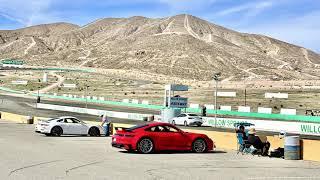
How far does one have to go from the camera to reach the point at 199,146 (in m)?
21.2

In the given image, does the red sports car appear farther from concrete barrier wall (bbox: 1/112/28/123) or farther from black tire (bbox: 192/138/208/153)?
concrete barrier wall (bbox: 1/112/28/123)

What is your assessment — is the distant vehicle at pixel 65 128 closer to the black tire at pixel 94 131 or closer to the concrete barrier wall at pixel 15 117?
the black tire at pixel 94 131

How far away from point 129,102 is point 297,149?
70.8 meters

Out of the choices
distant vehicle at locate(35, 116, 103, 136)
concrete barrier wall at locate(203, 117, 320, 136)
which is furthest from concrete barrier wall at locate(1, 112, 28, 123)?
concrete barrier wall at locate(203, 117, 320, 136)

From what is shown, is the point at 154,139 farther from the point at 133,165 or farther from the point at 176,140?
the point at 133,165

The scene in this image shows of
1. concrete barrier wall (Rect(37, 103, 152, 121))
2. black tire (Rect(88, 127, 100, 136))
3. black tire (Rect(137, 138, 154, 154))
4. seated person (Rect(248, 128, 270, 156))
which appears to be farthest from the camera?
concrete barrier wall (Rect(37, 103, 152, 121))

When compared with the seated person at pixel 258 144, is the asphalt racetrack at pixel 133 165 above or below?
below

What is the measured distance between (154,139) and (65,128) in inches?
432

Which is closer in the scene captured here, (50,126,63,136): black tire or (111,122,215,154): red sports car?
(111,122,215,154): red sports car

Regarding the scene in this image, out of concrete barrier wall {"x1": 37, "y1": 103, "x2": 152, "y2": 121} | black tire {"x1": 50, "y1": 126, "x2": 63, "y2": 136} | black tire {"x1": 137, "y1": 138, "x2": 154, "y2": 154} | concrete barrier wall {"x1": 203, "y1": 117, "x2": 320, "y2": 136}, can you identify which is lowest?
black tire {"x1": 137, "y1": 138, "x2": 154, "y2": 154}

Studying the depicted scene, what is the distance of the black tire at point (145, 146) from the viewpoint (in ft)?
65.4

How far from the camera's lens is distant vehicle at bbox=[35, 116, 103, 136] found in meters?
29.3

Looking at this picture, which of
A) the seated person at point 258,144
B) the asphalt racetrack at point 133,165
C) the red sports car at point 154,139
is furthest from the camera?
the seated person at point 258,144

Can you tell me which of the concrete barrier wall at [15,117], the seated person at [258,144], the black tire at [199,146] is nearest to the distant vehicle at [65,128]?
the black tire at [199,146]
